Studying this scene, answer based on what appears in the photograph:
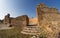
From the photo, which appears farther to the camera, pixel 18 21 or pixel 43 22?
pixel 18 21

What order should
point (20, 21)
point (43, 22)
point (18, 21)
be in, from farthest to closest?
point (18, 21) < point (20, 21) < point (43, 22)

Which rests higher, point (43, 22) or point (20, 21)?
point (20, 21)

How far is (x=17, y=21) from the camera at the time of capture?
15203 mm

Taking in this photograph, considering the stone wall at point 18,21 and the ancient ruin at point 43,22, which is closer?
→ the ancient ruin at point 43,22

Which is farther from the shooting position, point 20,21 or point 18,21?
point 18,21

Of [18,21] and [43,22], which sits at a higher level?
[18,21]

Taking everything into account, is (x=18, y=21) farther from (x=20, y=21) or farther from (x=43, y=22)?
(x=43, y=22)

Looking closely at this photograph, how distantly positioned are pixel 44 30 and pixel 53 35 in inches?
54.0

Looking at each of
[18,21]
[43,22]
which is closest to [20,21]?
[18,21]

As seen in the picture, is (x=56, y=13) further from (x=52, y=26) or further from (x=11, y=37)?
(x=11, y=37)

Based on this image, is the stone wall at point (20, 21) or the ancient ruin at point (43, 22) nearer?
the ancient ruin at point (43, 22)

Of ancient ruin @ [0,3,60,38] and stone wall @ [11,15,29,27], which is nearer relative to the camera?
ancient ruin @ [0,3,60,38]

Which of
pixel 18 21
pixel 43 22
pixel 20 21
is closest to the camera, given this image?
pixel 43 22

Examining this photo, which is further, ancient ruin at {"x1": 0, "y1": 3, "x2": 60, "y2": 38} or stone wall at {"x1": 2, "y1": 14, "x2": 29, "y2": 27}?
stone wall at {"x1": 2, "y1": 14, "x2": 29, "y2": 27}
